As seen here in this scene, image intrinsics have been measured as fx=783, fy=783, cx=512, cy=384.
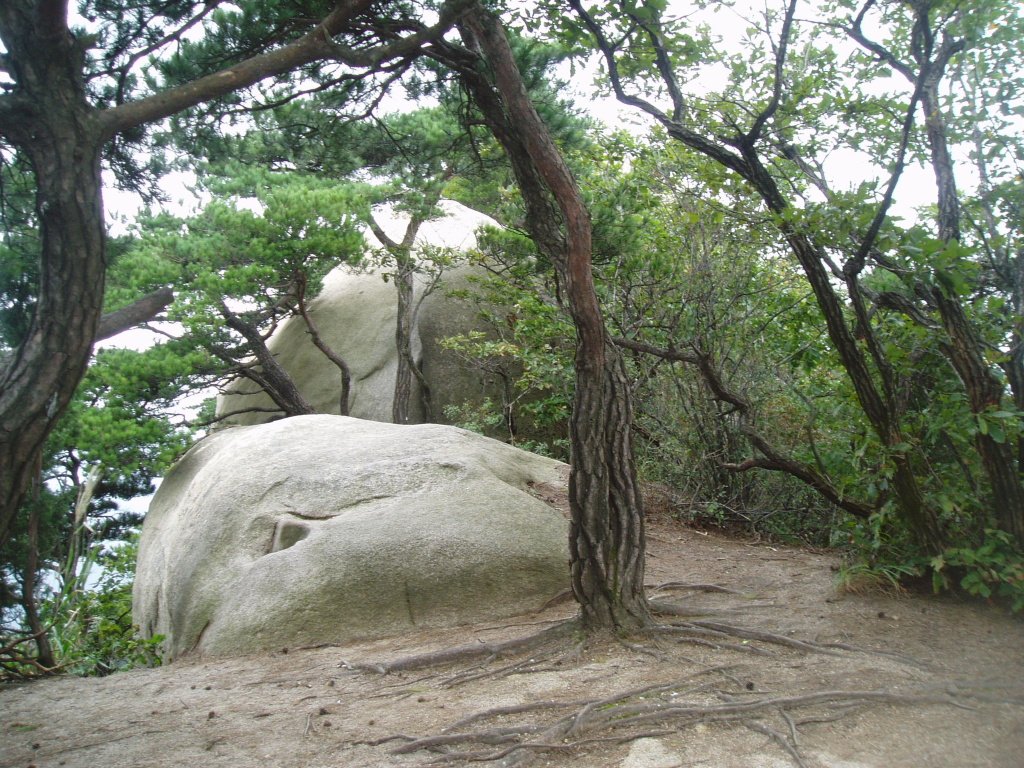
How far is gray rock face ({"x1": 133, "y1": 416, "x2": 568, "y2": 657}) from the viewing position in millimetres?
4992

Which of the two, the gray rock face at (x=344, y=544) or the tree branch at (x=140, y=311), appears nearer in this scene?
the gray rock face at (x=344, y=544)

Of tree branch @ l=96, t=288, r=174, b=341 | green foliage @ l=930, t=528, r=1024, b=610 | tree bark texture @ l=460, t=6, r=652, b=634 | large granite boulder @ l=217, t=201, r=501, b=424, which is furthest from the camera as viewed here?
large granite boulder @ l=217, t=201, r=501, b=424

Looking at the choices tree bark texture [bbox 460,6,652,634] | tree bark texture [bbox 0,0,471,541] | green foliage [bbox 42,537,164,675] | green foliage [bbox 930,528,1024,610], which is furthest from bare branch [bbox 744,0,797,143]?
green foliage [bbox 42,537,164,675]

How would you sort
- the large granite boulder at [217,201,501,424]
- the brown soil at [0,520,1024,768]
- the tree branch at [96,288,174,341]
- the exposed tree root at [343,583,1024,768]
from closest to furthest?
the brown soil at [0,520,1024,768], the exposed tree root at [343,583,1024,768], the tree branch at [96,288,174,341], the large granite boulder at [217,201,501,424]

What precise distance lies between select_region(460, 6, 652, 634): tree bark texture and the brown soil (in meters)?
0.29

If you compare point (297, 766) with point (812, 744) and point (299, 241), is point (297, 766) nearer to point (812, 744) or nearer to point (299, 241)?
point (812, 744)

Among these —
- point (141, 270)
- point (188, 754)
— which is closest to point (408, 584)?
point (188, 754)

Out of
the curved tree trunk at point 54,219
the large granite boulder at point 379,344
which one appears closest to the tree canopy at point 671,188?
the curved tree trunk at point 54,219

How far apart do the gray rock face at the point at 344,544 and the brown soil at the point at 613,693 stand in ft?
0.94

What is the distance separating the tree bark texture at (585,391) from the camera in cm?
408

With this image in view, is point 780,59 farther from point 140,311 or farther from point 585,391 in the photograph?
point 140,311

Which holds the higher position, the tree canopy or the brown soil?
the tree canopy

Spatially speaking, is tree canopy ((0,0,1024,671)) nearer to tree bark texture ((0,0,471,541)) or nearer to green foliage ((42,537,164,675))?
tree bark texture ((0,0,471,541))

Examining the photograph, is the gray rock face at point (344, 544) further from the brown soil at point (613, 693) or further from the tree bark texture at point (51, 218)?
the tree bark texture at point (51, 218)
